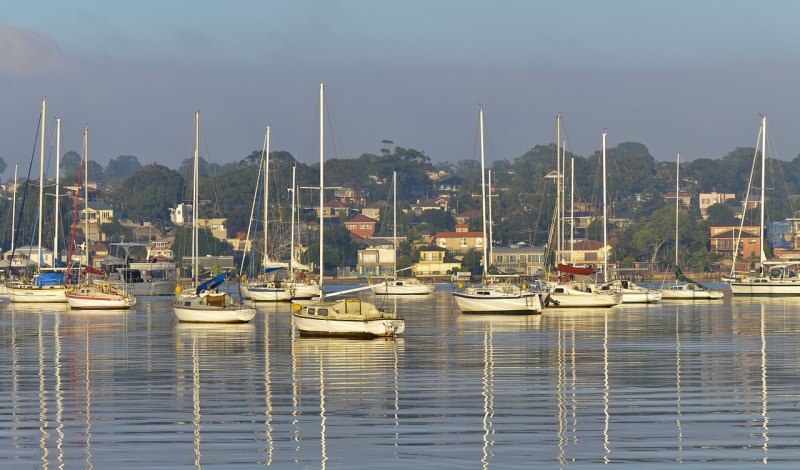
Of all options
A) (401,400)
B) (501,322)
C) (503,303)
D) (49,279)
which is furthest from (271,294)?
(401,400)

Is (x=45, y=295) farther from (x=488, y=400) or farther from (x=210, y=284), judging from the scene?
(x=488, y=400)

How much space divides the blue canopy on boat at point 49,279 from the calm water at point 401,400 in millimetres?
51155

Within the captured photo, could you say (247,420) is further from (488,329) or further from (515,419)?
(488,329)

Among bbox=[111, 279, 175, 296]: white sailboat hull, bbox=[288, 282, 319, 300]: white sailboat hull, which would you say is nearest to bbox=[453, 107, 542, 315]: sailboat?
bbox=[288, 282, 319, 300]: white sailboat hull

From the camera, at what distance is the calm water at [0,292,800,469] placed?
25547 millimetres

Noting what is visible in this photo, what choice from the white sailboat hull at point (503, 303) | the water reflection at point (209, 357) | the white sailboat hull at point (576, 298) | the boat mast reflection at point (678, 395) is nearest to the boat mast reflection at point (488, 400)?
the boat mast reflection at point (678, 395)

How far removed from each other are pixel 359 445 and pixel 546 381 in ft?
41.5

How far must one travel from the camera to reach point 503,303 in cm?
8038

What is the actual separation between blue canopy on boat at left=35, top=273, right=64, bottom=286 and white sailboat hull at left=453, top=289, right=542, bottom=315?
41.2m

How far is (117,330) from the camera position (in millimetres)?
66562

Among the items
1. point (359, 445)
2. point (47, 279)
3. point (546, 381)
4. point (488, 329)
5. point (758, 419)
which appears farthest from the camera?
point (47, 279)

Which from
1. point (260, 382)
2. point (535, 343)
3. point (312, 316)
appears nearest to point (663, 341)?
point (535, 343)

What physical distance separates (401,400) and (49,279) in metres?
83.0

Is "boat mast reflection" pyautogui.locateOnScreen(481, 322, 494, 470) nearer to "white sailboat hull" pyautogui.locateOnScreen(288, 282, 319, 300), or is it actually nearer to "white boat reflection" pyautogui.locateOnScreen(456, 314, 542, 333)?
"white boat reflection" pyautogui.locateOnScreen(456, 314, 542, 333)
